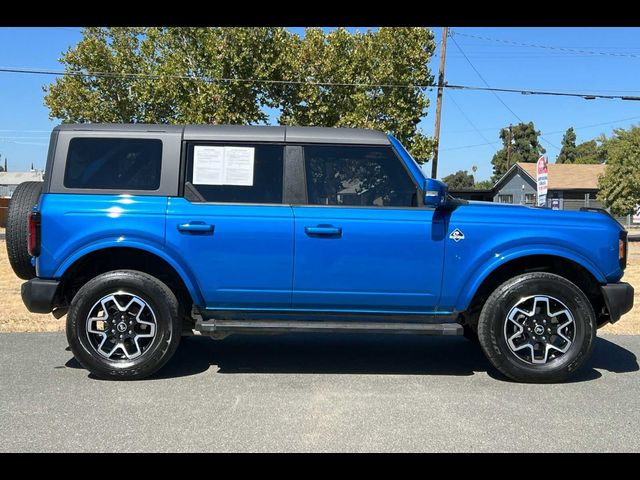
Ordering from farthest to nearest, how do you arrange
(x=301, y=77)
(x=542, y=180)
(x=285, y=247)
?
(x=301, y=77)
(x=542, y=180)
(x=285, y=247)

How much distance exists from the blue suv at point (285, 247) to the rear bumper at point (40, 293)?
0.04ft

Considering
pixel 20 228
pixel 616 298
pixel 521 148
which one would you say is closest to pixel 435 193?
pixel 616 298

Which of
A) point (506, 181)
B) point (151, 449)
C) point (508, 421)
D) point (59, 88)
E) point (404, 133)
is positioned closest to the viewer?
point (151, 449)

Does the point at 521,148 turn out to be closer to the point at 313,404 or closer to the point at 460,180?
the point at 460,180

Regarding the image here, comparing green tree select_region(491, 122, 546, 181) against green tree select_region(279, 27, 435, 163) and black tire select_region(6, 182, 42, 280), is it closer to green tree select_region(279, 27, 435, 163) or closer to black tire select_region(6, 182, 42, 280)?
green tree select_region(279, 27, 435, 163)

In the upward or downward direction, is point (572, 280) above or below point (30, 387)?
above

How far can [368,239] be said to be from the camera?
4438mm

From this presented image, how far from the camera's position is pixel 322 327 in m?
→ 4.48

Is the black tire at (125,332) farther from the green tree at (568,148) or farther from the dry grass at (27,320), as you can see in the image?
the green tree at (568,148)

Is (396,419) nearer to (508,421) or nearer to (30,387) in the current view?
(508,421)

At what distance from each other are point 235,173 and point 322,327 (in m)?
1.49

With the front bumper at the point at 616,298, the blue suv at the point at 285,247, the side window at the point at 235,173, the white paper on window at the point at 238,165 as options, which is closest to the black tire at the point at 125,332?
the blue suv at the point at 285,247
